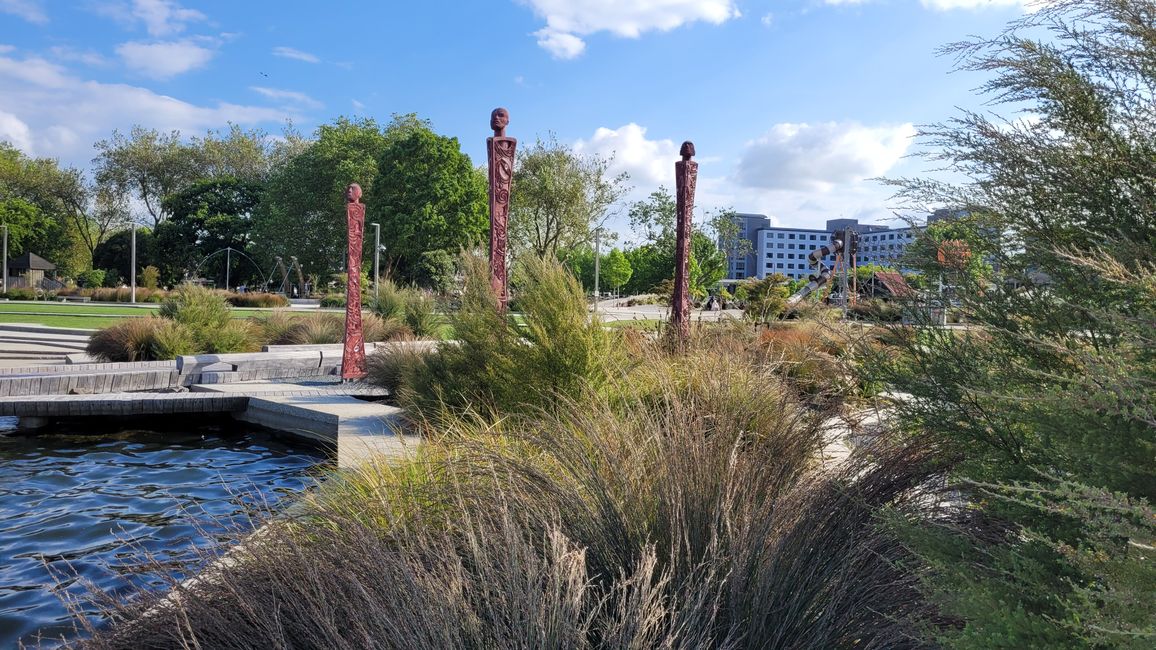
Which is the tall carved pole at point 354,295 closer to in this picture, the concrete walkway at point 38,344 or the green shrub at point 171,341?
the green shrub at point 171,341

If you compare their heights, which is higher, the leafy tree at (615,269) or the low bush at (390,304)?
the leafy tree at (615,269)

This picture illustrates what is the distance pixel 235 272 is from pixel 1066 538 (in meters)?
64.1

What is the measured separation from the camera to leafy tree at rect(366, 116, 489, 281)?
41.3 m

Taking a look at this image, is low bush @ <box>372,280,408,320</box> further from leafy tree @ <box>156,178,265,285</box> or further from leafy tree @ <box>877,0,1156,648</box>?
leafy tree @ <box>156,178,265,285</box>

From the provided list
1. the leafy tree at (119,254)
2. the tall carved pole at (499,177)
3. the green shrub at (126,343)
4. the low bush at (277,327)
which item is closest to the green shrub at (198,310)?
the green shrub at (126,343)

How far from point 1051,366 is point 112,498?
6.44m

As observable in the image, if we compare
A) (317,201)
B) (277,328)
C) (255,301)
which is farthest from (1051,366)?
(317,201)

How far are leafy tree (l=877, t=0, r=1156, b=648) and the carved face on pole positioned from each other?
6.07m

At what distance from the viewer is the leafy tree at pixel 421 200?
4128cm

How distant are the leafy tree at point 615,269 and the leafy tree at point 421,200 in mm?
20518

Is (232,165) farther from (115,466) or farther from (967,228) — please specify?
(967,228)

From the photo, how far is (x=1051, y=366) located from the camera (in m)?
2.37

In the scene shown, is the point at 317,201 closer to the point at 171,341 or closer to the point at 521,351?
the point at 171,341

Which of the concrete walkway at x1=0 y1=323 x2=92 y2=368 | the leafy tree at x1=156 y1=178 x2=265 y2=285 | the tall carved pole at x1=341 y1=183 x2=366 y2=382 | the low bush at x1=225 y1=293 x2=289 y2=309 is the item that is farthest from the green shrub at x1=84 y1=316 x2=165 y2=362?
the leafy tree at x1=156 y1=178 x2=265 y2=285
